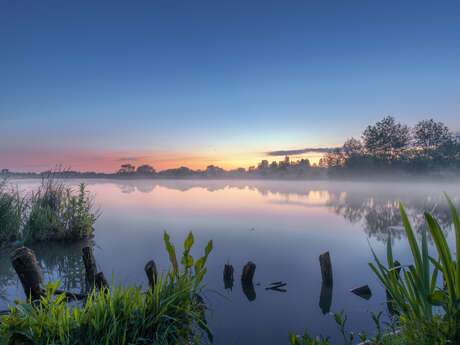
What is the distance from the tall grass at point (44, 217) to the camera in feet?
27.6

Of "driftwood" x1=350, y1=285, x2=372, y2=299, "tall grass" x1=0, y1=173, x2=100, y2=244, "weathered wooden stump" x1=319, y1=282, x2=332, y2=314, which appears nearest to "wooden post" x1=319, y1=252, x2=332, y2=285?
"weathered wooden stump" x1=319, y1=282, x2=332, y2=314

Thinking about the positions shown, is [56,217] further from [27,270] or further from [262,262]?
[262,262]

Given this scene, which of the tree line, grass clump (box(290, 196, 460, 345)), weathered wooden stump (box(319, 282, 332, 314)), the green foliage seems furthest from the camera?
the tree line

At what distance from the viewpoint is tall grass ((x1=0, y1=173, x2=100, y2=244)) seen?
842 cm

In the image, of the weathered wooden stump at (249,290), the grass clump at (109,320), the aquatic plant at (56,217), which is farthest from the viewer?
the aquatic plant at (56,217)

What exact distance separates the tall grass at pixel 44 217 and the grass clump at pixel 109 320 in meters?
7.79

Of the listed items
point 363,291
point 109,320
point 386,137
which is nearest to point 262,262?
point 363,291

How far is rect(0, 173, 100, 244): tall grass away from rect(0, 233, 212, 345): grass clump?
779 cm

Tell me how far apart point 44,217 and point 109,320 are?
360 inches

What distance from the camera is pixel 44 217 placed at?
9.30 metres

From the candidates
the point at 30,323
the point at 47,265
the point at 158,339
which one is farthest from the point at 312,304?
the point at 47,265

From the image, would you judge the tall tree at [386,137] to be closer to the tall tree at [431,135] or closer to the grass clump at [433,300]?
the tall tree at [431,135]

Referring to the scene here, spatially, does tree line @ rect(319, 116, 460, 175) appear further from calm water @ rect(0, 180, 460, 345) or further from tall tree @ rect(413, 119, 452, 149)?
calm water @ rect(0, 180, 460, 345)

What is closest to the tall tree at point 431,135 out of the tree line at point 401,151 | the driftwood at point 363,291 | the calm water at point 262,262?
the tree line at point 401,151
